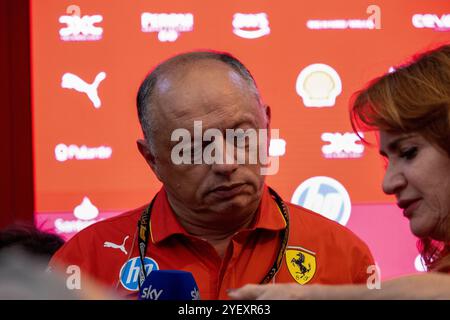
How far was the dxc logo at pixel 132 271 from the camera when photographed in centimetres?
145

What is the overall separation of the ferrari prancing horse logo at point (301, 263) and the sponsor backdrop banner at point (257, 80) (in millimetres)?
1040

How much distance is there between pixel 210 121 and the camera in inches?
57.7

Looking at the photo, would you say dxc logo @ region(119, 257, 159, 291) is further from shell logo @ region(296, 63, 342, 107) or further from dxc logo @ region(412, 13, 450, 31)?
dxc logo @ region(412, 13, 450, 31)

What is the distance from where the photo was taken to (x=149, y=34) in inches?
100

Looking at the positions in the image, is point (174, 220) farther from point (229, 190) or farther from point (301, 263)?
point (301, 263)

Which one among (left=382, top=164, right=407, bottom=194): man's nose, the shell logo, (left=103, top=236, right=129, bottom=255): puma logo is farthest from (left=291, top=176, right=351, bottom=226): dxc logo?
(left=382, top=164, right=407, bottom=194): man's nose

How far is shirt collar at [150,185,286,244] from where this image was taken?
1503mm

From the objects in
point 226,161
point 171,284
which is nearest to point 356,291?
point 171,284

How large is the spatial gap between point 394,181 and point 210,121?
430mm

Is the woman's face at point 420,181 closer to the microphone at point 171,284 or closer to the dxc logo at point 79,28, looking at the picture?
the microphone at point 171,284

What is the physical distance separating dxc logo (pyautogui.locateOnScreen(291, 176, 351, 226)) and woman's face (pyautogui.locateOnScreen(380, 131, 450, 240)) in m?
1.30

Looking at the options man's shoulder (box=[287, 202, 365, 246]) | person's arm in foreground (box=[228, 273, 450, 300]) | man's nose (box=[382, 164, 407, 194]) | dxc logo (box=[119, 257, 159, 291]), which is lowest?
dxc logo (box=[119, 257, 159, 291])

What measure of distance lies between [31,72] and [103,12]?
14.0 inches

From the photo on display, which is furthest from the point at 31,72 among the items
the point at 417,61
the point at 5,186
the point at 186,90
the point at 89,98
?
the point at 417,61
